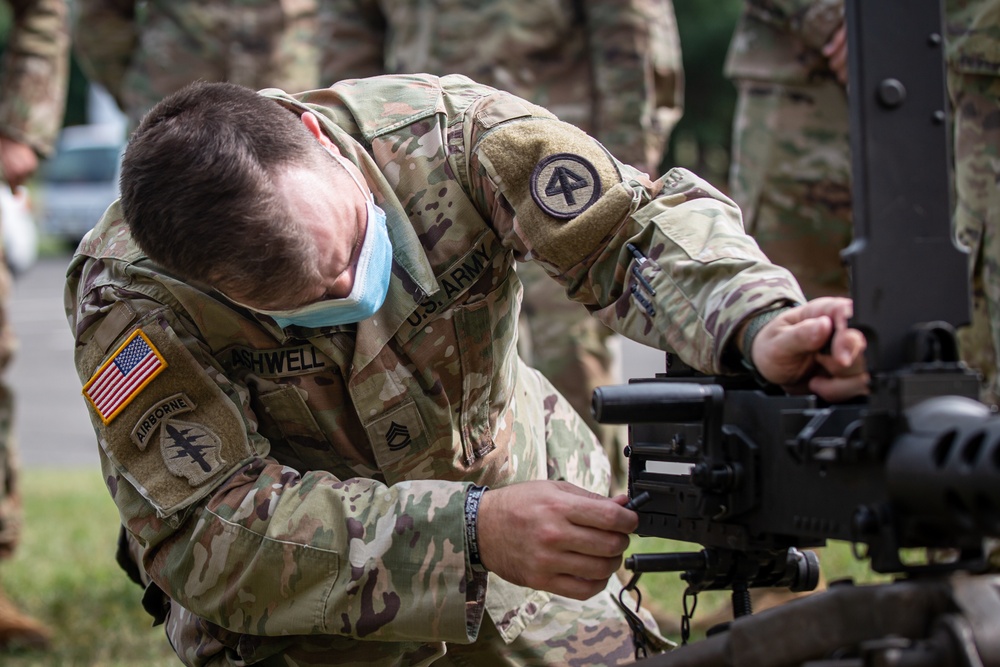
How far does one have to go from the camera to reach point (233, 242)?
2.06m

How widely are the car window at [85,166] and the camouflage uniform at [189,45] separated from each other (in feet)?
61.2

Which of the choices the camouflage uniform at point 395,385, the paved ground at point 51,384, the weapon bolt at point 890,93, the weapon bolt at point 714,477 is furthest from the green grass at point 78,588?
the weapon bolt at point 890,93

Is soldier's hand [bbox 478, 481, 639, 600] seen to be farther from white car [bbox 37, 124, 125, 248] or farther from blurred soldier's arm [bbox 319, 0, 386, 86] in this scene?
white car [bbox 37, 124, 125, 248]

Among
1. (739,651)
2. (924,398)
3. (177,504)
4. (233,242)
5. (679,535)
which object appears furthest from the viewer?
(177,504)

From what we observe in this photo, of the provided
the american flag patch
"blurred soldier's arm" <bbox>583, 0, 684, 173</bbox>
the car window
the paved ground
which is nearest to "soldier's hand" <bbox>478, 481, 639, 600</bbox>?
the american flag patch

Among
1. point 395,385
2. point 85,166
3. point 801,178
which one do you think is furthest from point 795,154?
point 85,166

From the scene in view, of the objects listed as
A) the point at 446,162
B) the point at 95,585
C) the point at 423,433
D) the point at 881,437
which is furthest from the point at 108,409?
the point at 95,585

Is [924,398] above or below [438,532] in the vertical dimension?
above

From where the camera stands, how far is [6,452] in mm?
4742

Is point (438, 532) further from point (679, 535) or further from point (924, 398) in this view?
point (924, 398)

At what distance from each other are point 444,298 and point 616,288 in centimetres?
43

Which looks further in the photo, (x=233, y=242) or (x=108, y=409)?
(x=108, y=409)

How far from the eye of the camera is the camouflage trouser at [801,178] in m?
4.01

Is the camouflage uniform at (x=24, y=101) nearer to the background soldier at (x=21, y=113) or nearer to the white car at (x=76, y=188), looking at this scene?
the background soldier at (x=21, y=113)
